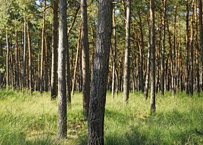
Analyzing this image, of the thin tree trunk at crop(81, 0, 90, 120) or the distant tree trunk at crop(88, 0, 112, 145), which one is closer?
the distant tree trunk at crop(88, 0, 112, 145)

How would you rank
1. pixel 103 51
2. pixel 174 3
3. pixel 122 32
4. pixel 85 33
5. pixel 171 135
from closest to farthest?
pixel 103 51 < pixel 171 135 < pixel 85 33 < pixel 174 3 < pixel 122 32

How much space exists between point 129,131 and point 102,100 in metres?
1.54

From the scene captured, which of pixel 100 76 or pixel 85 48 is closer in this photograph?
pixel 100 76

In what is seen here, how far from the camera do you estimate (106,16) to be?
12.7 ft

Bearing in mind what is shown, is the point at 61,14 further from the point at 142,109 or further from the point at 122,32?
the point at 122,32

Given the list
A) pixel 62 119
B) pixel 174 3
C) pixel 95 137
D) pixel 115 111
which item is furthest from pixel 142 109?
pixel 174 3

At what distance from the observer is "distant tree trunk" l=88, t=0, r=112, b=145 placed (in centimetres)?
384

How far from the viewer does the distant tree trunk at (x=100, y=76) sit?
3836 millimetres

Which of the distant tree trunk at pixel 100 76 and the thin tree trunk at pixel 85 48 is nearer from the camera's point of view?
the distant tree trunk at pixel 100 76

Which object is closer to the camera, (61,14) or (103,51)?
(103,51)

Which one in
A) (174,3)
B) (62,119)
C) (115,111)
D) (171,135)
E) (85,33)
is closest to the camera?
(171,135)

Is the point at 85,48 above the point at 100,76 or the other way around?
above

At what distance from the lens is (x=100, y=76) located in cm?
384

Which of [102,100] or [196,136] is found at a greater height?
[102,100]
